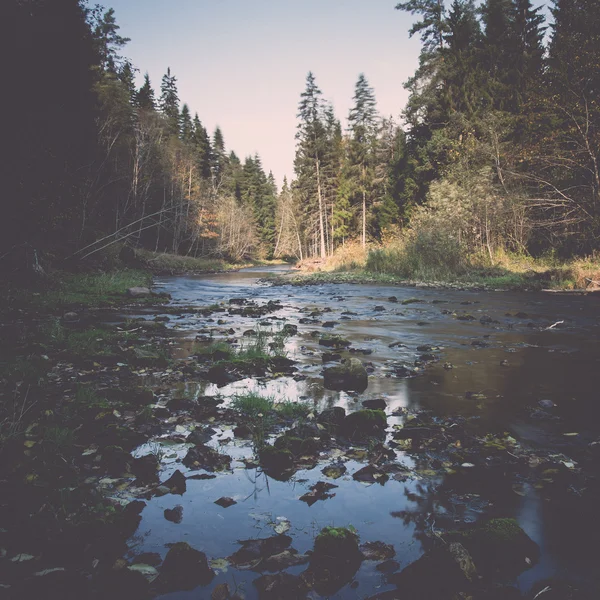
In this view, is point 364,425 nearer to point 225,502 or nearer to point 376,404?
point 376,404

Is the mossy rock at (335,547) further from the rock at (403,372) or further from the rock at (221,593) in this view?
the rock at (403,372)

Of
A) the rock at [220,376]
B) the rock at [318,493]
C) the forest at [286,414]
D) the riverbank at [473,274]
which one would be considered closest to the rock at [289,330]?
the forest at [286,414]

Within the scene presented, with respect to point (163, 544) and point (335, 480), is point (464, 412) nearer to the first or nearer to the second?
point (335, 480)

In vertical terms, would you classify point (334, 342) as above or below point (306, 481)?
above

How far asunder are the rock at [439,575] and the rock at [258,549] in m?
0.66

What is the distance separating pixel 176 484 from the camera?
3.30m

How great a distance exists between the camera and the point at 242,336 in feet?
30.1

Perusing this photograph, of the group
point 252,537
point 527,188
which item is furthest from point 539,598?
point 527,188

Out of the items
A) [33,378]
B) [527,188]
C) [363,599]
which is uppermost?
[527,188]

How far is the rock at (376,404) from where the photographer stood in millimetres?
5016

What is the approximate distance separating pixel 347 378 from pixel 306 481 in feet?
8.34

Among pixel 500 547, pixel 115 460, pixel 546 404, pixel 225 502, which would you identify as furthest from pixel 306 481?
pixel 546 404

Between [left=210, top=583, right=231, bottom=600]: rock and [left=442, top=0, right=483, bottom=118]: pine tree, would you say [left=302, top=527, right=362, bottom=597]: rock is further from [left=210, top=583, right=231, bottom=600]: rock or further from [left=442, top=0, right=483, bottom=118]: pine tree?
[left=442, top=0, right=483, bottom=118]: pine tree

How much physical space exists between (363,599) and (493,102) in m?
37.3
